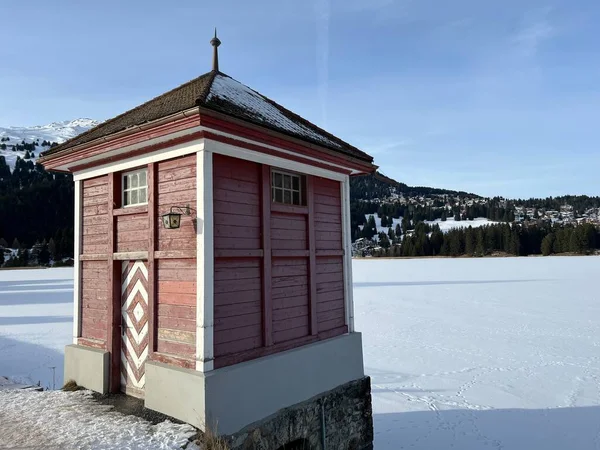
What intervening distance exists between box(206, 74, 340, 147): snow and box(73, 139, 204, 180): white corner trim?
0.56 m

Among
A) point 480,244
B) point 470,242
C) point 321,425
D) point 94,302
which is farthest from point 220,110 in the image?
point 470,242

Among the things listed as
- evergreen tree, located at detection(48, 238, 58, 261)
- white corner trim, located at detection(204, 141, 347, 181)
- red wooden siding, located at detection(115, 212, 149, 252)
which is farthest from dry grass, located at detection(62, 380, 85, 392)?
evergreen tree, located at detection(48, 238, 58, 261)

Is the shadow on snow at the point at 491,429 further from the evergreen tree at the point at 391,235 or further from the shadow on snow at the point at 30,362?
the evergreen tree at the point at 391,235

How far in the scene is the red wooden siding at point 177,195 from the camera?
4.94 m

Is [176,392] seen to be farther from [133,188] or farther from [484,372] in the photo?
[484,372]

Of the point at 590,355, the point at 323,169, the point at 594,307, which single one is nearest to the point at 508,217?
the point at 594,307

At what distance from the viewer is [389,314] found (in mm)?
18406

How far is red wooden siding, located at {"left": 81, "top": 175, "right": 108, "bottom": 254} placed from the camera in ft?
20.1

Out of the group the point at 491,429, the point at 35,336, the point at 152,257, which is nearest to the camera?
the point at 152,257

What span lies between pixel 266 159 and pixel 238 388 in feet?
9.17

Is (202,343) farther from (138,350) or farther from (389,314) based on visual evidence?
(389,314)

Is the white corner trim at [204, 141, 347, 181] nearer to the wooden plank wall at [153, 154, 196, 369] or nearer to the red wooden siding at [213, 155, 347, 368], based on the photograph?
the red wooden siding at [213, 155, 347, 368]

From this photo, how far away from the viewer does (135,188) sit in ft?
19.2

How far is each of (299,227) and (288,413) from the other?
8.09 feet
